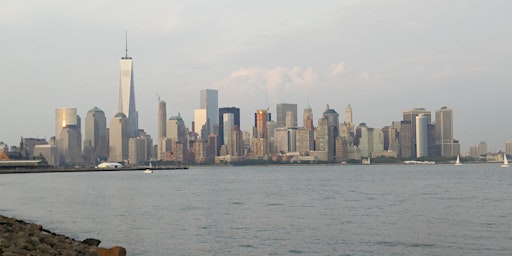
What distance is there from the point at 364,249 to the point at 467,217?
2237 cm

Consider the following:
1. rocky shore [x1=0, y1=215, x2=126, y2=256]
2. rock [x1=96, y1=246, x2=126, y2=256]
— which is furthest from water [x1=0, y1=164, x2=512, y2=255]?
rock [x1=96, y1=246, x2=126, y2=256]

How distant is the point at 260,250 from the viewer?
39.1 meters

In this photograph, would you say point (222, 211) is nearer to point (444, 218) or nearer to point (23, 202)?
point (444, 218)

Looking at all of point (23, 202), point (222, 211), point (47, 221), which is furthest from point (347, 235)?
point (23, 202)

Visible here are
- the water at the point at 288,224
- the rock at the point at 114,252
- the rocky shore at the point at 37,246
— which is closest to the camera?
the rocky shore at the point at 37,246

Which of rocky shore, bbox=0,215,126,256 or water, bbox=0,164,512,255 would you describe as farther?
water, bbox=0,164,512,255

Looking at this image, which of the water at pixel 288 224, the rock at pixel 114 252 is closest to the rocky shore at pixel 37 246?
the rock at pixel 114 252

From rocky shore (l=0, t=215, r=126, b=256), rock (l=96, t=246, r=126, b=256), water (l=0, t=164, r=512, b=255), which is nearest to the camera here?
rocky shore (l=0, t=215, r=126, b=256)

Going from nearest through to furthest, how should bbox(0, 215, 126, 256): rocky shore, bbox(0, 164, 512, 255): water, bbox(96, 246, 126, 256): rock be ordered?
1. bbox(0, 215, 126, 256): rocky shore
2. bbox(96, 246, 126, 256): rock
3. bbox(0, 164, 512, 255): water

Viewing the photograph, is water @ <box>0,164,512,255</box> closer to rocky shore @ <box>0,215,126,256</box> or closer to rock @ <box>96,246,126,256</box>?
rocky shore @ <box>0,215,126,256</box>

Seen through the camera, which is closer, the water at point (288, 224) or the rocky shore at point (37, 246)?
the rocky shore at point (37, 246)

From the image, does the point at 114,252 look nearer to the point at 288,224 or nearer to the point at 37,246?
the point at 37,246

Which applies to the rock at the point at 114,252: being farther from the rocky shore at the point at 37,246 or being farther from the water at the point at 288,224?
the water at the point at 288,224

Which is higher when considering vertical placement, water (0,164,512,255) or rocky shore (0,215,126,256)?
rocky shore (0,215,126,256)
